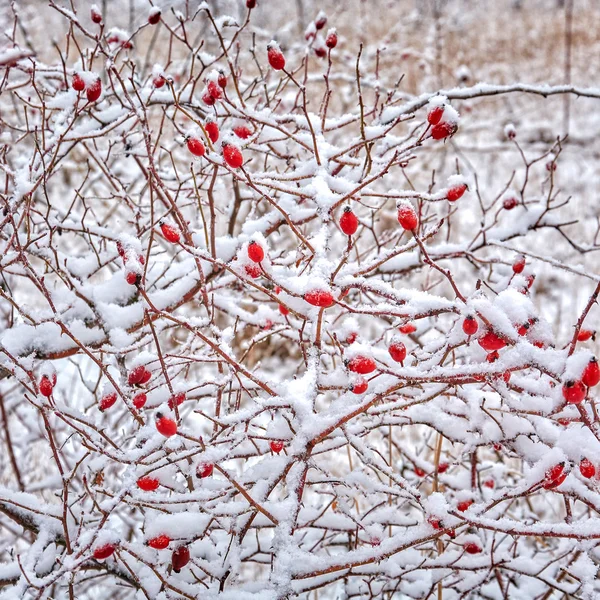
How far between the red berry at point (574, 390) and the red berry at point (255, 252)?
1.84 ft

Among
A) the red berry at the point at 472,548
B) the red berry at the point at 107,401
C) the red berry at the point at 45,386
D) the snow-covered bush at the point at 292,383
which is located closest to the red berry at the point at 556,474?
the snow-covered bush at the point at 292,383

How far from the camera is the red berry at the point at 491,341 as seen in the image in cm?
103

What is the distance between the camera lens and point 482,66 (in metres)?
10.7

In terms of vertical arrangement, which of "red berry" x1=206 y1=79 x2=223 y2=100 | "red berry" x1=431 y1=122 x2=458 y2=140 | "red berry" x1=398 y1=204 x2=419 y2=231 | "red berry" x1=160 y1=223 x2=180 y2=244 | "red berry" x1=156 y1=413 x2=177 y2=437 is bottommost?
"red berry" x1=156 y1=413 x2=177 y2=437

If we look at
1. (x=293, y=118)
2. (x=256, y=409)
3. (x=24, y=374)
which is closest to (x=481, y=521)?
(x=256, y=409)

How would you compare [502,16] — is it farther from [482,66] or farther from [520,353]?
[520,353]

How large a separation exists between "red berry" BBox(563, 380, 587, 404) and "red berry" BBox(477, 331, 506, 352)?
0.13m

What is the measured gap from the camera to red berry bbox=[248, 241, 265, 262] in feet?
3.45

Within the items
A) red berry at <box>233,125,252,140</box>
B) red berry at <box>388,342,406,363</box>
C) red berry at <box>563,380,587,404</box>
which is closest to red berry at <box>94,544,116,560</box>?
red berry at <box>388,342,406,363</box>

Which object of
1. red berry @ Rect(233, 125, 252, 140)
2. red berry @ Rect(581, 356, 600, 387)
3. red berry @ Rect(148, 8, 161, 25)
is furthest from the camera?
red berry @ Rect(148, 8, 161, 25)

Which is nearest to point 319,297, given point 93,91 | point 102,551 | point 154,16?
point 102,551

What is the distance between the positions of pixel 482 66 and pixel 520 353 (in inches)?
437

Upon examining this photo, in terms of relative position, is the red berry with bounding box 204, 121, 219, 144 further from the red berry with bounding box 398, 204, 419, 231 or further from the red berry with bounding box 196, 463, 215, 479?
the red berry with bounding box 196, 463, 215, 479

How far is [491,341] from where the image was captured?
1.03m
